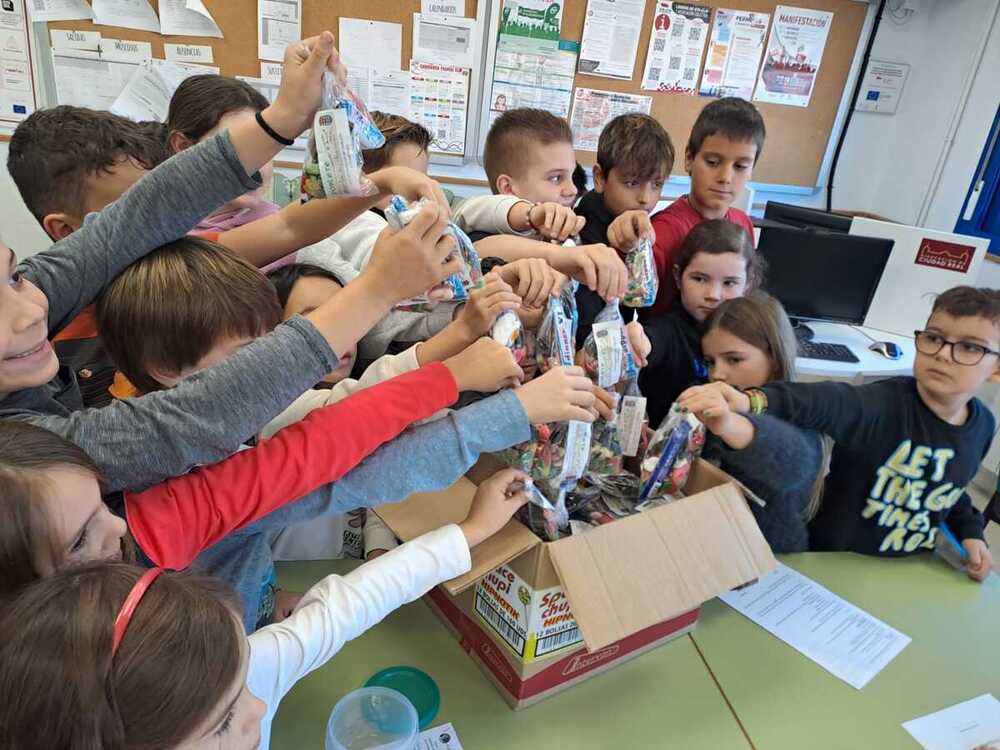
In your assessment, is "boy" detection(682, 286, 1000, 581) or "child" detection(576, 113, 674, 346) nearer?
"boy" detection(682, 286, 1000, 581)

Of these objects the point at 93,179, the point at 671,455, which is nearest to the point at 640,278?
the point at 671,455

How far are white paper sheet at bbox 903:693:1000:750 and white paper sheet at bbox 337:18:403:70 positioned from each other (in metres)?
2.98

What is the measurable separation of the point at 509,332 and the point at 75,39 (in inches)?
109

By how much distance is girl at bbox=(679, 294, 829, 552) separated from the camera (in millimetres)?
1057

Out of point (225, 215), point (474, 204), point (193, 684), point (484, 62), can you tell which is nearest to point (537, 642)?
point (193, 684)

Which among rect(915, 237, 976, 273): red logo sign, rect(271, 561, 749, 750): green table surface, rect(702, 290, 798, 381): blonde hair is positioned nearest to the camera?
rect(271, 561, 749, 750): green table surface

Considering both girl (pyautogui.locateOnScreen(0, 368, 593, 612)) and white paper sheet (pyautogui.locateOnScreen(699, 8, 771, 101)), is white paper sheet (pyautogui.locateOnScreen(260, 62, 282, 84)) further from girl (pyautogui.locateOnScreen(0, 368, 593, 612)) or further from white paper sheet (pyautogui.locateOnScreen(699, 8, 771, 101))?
girl (pyautogui.locateOnScreen(0, 368, 593, 612))

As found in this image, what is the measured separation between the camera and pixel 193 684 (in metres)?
0.51

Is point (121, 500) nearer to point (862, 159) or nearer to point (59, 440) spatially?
point (59, 440)

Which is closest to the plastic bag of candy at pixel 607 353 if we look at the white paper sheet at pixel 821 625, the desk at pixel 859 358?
the white paper sheet at pixel 821 625

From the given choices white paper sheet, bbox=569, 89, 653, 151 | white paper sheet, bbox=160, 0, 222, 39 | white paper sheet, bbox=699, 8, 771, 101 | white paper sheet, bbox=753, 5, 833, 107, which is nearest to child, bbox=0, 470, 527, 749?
white paper sheet, bbox=160, 0, 222, 39

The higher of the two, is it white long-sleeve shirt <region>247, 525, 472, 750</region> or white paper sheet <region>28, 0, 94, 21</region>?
white paper sheet <region>28, 0, 94, 21</region>

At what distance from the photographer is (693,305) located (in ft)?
4.97

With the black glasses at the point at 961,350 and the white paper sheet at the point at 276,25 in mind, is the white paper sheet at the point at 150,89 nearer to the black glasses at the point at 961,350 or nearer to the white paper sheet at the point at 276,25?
the white paper sheet at the point at 276,25
